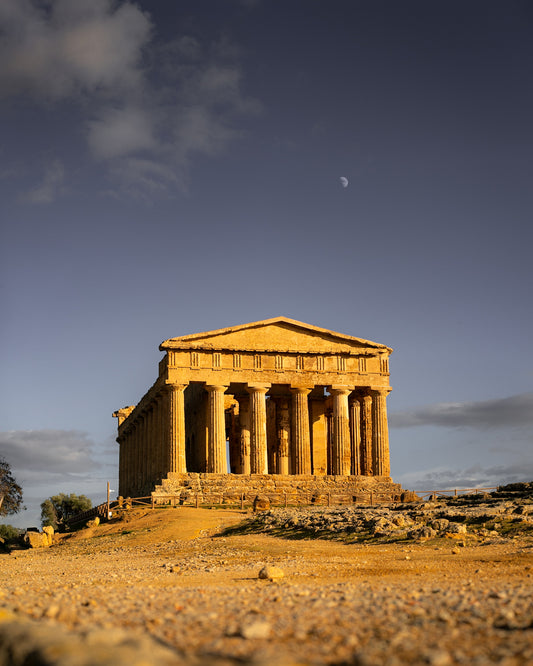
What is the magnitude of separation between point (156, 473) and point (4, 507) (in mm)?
23424

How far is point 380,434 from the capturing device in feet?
188

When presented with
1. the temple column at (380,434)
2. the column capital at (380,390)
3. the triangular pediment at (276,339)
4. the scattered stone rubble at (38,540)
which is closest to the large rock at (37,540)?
the scattered stone rubble at (38,540)

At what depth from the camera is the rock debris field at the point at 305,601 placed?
6863 millimetres

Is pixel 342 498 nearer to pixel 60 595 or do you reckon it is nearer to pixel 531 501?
pixel 531 501

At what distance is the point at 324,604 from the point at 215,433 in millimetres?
44340

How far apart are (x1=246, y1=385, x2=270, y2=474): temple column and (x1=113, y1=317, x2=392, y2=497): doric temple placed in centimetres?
7

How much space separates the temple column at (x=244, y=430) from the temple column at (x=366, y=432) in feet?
28.4

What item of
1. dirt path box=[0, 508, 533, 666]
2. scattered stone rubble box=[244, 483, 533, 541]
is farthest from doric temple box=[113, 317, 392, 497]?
dirt path box=[0, 508, 533, 666]

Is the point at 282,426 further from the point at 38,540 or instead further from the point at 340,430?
the point at 38,540

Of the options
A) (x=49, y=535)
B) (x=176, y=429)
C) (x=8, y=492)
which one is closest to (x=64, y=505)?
(x=8, y=492)

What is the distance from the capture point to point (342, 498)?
49031 mm

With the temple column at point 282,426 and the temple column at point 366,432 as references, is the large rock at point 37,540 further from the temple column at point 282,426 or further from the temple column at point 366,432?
the temple column at point 282,426

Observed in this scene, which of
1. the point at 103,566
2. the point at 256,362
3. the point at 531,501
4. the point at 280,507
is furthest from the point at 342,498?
the point at 103,566

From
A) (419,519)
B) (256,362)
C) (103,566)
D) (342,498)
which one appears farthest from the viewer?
(256,362)
